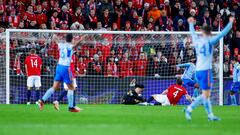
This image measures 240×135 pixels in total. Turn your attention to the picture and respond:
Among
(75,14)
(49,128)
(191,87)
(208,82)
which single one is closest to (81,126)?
(49,128)

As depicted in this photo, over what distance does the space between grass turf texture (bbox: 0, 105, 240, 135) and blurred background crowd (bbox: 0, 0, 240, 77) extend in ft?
20.8

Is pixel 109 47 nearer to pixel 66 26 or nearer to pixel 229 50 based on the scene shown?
pixel 66 26

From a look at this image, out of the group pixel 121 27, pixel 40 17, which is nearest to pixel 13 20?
pixel 40 17

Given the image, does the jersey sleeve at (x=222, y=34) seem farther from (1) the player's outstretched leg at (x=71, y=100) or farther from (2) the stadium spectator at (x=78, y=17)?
(2) the stadium spectator at (x=78, y=17)

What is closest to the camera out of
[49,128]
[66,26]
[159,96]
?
[49,128]

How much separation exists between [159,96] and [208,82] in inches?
381

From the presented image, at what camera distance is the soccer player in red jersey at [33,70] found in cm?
2639

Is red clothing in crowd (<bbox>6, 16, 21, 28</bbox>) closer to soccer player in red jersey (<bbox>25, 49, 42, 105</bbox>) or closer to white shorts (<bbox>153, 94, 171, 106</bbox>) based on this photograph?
soccer player in red jersey (<bbox>25, 49, 42, 105</bbox>)

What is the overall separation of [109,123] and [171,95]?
10.3 m

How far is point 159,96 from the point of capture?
26578 millimetres

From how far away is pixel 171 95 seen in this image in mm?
26453

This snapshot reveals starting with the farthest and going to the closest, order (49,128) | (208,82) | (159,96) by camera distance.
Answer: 1. (159,96)
2. (208,82)
3. (49,128)

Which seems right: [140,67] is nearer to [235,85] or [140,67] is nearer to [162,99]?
[162,99]

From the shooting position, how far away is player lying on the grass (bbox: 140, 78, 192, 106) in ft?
86.3
